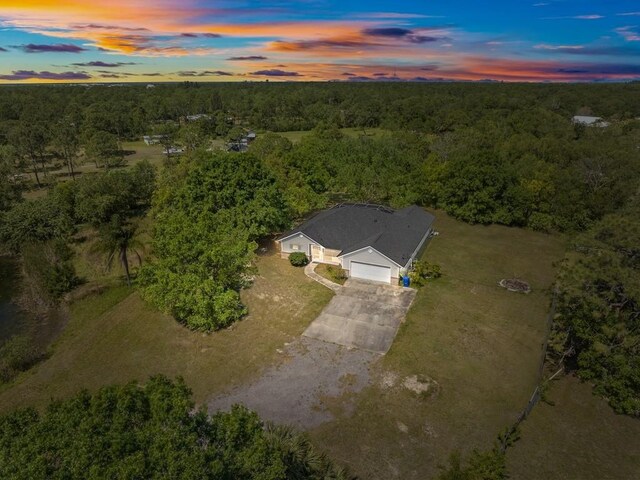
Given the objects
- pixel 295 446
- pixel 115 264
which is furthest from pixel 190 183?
pixel 295 446

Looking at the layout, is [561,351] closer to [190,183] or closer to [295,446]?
[295,446]

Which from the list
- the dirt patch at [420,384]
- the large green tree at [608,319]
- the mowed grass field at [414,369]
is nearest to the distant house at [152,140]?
the mowed grass field at [414,369]

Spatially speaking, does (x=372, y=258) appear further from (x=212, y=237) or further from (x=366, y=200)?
(x=366, y=200)

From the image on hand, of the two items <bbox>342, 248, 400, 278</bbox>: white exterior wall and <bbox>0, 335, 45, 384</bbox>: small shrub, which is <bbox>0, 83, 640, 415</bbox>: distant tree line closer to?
<bbox>0, 335, 45, 384</bbox>: small shrub

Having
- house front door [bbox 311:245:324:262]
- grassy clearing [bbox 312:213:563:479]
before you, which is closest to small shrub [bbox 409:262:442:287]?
grassy clearing [bbox 312:213:563:479]

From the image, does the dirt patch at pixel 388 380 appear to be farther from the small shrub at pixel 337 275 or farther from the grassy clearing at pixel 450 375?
the small shrub at pixel 337 275

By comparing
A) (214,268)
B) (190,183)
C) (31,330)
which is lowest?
(31,330)
